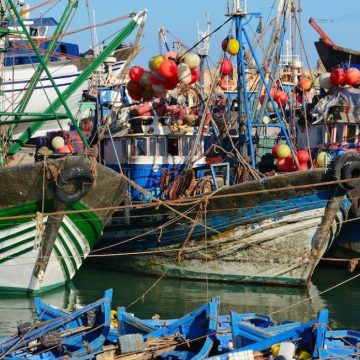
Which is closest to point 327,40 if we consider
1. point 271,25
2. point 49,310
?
point 271,25

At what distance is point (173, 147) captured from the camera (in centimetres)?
2056

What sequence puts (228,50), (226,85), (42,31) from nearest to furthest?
1. (228,50)
2. (226,85)
3. (42,31)

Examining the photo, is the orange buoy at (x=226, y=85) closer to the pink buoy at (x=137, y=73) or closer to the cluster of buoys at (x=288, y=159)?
the pink buoy at (x=137, y=73)

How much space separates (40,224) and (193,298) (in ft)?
11.1

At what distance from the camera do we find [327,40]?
2411 centimetres

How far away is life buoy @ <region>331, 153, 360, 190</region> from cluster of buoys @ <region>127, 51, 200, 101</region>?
147 inches

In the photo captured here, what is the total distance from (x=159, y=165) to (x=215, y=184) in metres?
2.41

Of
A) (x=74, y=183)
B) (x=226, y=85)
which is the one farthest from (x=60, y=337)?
(x=226, y=85)

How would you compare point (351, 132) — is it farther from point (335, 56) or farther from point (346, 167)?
point (346, 167)

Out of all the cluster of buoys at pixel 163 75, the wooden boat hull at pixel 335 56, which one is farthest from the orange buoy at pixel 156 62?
the wooden boat hull at pixel 335 56

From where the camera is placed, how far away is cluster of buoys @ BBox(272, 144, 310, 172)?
1867 cm

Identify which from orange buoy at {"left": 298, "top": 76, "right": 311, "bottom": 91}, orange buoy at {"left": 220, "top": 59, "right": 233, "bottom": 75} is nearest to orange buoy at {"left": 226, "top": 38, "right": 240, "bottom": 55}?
orange buoy at {"left": 220, "top": 59, "right": 233, "bottom": 75}

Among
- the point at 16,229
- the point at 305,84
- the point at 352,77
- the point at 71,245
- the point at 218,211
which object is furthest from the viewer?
the point at 305,84

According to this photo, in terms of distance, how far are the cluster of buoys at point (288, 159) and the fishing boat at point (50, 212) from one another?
343cm
